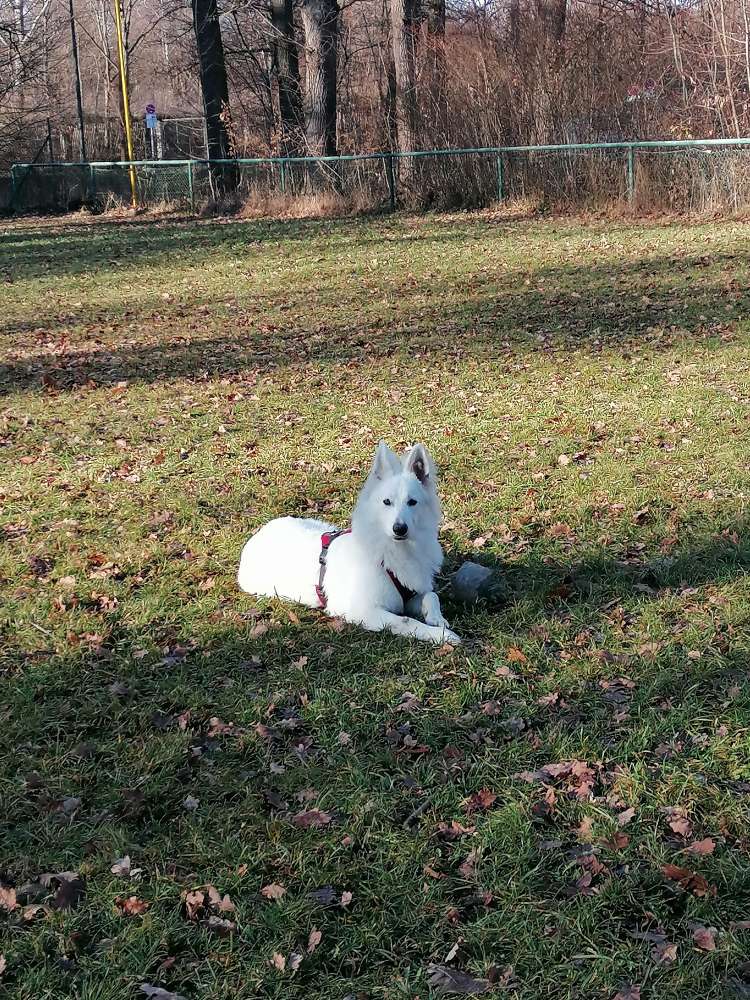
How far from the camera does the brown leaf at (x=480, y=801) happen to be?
3.59m

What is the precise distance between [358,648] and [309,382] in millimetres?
5983

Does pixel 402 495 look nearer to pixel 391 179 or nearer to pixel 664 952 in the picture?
pixel 664 952

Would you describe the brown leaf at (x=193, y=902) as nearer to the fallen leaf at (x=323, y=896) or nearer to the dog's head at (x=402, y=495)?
the fallen leaf at (x=323, y=896)

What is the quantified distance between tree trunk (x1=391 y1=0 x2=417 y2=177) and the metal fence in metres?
0.91

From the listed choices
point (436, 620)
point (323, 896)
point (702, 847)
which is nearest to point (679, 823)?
point (702, 847)

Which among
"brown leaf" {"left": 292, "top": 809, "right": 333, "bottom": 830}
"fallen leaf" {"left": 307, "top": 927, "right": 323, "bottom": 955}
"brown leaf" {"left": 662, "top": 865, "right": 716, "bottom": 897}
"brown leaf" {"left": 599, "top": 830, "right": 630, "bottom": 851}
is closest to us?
"fallen leaf" {"left": 307, "top": 927, "right": 323, "bottom": 955}

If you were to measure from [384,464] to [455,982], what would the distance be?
2.51 meters

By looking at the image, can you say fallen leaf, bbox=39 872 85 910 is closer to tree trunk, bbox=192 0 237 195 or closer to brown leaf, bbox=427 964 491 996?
brown leaf, bbox=427 964 491 996

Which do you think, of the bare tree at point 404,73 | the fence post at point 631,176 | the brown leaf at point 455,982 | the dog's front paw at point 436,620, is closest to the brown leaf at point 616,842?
the brown leaf at point 455,982

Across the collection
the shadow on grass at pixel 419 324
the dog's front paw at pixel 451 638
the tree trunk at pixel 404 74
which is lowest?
the dog's front paw at pixel 451 638

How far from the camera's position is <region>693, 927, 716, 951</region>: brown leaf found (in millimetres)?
2875

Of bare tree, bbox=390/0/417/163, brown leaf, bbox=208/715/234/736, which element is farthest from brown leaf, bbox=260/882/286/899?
bare tree, bbox=390/0/417/163

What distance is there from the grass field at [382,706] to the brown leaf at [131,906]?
12 mm

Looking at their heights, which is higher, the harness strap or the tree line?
the tree line
